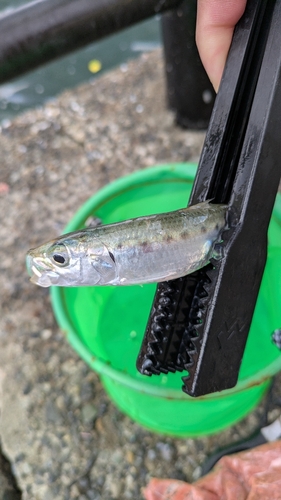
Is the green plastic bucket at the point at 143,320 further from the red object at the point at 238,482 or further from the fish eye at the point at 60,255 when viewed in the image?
the fish eye at the point at 60,255

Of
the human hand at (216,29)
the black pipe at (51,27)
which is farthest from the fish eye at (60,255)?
the human hand at (216,29)

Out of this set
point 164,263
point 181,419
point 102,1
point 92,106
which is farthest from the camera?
point 92,106

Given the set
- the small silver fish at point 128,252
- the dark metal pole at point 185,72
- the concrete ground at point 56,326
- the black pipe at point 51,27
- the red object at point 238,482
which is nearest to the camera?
the small silver fish at point 128,252

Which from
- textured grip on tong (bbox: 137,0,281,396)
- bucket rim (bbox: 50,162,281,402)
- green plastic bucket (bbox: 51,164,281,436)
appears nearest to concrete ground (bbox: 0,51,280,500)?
green plastic bucket (bbox: 51,164,281,436)

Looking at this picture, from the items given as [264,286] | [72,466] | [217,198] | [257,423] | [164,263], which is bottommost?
[72,466]

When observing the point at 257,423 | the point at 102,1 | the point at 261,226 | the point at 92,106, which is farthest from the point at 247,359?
the point at 92,106

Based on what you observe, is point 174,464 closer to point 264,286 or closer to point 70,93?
point 264,286
